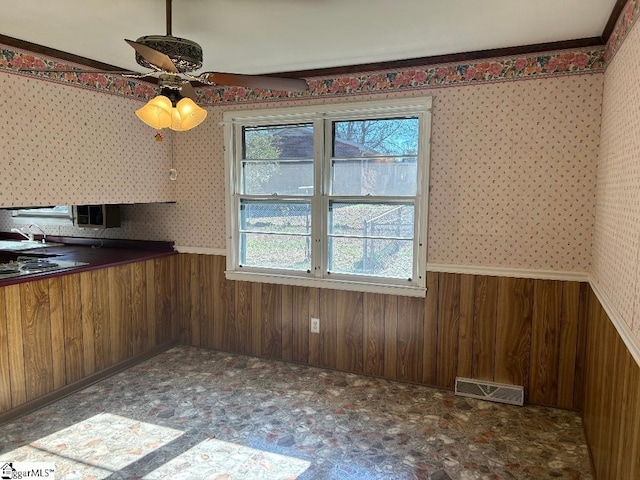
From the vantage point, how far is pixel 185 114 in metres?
2.11

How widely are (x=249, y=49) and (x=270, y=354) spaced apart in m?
2.53

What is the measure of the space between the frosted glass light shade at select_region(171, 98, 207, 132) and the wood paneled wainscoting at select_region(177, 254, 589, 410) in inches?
79.1

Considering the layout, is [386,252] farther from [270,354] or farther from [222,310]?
[222,310]

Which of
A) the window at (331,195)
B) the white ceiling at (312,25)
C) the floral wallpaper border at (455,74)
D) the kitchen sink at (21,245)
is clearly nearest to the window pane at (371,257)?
the window at (331,195)

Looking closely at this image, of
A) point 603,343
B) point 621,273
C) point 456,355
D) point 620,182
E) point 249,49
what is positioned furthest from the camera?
point 456,355

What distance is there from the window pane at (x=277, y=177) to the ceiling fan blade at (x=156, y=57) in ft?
5.99

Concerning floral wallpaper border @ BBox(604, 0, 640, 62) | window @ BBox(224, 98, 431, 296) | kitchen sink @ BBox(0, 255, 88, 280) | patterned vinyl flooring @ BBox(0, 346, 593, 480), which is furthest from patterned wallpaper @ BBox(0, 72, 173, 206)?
floral wallpaper border @ BBox(604, 0, 640, 62)

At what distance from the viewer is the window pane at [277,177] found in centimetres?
376

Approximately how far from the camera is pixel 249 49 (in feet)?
10.0

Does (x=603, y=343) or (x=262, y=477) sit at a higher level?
(x=603, y=343)

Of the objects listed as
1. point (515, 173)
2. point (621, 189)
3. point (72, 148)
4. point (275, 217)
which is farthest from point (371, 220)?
point (72, 148)

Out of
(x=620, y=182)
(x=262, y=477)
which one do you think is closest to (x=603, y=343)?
(x=620, y=182)

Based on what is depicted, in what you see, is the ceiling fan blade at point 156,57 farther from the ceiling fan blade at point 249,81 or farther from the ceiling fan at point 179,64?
the ceiling fan blade at point 249,81

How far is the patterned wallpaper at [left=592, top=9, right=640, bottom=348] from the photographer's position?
181 centimetres
